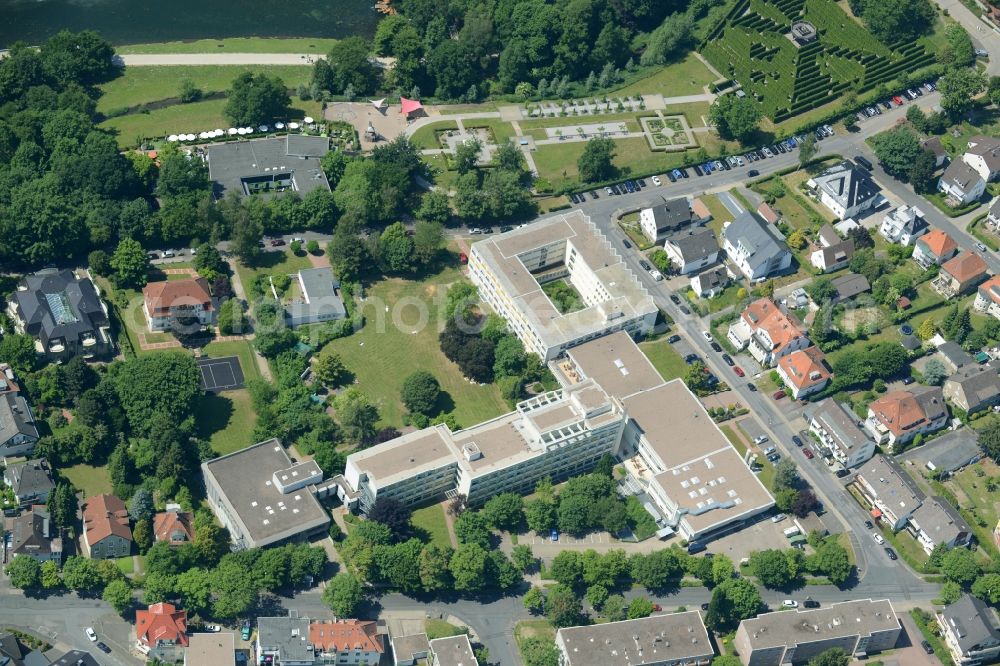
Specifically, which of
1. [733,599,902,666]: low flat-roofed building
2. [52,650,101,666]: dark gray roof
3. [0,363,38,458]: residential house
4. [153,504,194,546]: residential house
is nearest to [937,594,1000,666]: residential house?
[733,599,902,666]: low flat-roofed building

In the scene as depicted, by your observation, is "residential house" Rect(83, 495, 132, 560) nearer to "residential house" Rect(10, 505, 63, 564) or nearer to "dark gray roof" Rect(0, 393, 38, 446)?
"residential house" Rect(10, 505, 63, 564)

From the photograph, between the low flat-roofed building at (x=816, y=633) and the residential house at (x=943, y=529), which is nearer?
the low flat-roofed building at (x=816, y=633)

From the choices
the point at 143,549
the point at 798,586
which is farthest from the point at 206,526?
the point at 798,586

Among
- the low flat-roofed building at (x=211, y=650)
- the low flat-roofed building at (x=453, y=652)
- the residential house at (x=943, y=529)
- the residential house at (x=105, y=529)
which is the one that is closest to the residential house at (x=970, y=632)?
the residential house at (x=943, y=529)

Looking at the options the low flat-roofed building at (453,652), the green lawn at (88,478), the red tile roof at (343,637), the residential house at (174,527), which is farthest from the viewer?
the green lawn at (88,478)

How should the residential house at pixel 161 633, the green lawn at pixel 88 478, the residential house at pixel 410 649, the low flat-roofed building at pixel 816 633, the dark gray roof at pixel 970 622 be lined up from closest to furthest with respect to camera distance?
the residential house at pixel 161 633 < the residential house at pixel 410 649 < the low flat-roofed building at pixel 816 633 < the dark gray roof at pixel 970 622 < the green lawn at pixel 88 478

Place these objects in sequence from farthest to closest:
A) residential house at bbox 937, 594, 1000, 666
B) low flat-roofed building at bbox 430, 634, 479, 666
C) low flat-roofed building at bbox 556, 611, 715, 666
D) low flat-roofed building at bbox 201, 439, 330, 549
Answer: low flat-roofed building at bbox 201, 439, 330, 549, residential house at bbox 937, 594, 1000, 666, low flat-roofed building at bbox 556, 611, 715, 666, low flat-roofed building at bbox 430, 634, 479, 666

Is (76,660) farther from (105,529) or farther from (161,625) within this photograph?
(105,529)

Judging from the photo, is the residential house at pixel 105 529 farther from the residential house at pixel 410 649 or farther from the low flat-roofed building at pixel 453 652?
the low flat-roofed building at pixel 453 652
